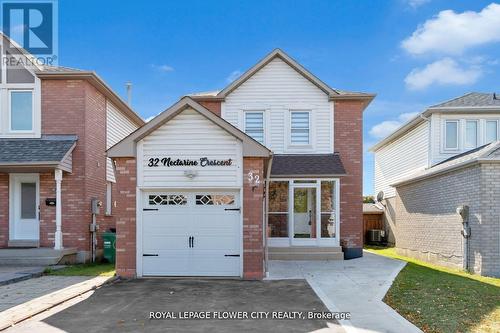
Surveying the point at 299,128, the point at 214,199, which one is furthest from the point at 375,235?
the point at 214,199

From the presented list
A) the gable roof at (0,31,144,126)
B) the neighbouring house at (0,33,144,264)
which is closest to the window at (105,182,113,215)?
the neighbouring house at (0,33,144,264)

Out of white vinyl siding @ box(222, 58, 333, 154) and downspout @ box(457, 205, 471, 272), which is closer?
downspout @ box(457, 205, 471, 272)

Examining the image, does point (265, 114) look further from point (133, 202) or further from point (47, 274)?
point (47, 274)

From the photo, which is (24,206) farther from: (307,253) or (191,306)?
(307,253)

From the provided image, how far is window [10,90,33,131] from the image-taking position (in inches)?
637

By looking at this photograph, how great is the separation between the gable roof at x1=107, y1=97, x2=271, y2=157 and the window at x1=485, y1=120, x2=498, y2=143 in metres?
12.7

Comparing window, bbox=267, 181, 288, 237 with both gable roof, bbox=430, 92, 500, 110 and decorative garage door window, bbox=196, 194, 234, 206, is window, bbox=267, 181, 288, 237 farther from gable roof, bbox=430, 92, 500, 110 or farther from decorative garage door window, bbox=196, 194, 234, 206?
gable roof, bbox=430, 92, 500, 110

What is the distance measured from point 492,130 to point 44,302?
1891 centimetres

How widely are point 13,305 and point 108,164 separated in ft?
35.2

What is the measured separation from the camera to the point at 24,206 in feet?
52.2

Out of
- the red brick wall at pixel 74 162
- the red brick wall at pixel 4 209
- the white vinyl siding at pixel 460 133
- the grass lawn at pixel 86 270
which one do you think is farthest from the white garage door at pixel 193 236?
the white vinyl siding at pixel 460 133

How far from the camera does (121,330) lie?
7.09m

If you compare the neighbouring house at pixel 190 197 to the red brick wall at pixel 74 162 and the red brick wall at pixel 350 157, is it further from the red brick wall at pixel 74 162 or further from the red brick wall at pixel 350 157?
the red brick wall at pixel 350 157

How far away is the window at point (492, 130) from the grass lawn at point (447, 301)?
911 centimetres
